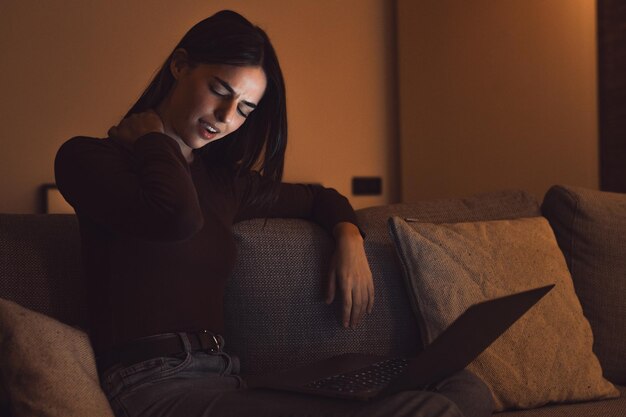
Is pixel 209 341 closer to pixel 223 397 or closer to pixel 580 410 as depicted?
pixel 223 397

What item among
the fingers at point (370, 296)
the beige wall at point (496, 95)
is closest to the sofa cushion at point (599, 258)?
the fingers at point (370, 296)

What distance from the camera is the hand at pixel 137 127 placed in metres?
1.50

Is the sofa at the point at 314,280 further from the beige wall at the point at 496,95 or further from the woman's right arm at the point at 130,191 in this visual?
the beige wall at the point at 496,95

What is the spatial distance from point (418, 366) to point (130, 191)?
540 mm

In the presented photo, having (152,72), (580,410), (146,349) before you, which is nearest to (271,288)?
(146,349)

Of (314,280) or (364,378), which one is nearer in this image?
(364,378)

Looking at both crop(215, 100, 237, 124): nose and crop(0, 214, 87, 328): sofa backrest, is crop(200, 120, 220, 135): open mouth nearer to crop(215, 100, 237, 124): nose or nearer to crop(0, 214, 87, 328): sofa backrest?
crop(215, 100, 237, 124): nose

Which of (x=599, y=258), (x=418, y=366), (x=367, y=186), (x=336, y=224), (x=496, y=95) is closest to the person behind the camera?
(x=418, y=366)

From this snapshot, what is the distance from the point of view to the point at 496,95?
316 centimetres

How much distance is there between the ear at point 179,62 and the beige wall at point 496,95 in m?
1.67

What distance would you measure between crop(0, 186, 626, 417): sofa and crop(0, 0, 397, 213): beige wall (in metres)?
1.53

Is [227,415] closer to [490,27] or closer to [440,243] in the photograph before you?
[440,243]

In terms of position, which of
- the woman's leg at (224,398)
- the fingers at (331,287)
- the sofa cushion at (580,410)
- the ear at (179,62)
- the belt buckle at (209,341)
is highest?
the ear at (179,62)

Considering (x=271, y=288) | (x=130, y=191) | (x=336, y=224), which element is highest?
(x=130, y=191)
